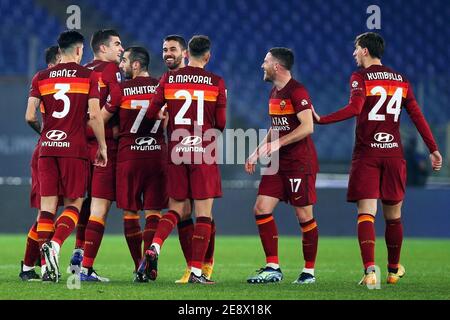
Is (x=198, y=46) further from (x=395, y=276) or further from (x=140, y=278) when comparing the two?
(x=395, y=276)

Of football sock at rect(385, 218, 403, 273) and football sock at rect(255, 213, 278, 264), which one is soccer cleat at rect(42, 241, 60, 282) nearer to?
football sock at rect(255, 213, 278, 264)

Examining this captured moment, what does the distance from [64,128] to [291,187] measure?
1816 millimetres

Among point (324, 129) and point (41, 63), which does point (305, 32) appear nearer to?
point (324, 129)

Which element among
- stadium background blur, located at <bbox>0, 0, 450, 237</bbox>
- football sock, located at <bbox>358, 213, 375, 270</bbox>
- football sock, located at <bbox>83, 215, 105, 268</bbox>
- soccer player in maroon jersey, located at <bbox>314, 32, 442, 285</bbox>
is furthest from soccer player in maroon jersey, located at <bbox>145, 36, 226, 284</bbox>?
stadium background blur, located at <bbox>0, 0, 450, 237</bbox>

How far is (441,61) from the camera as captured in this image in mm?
17234

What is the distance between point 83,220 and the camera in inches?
326

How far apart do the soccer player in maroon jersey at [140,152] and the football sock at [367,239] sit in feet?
5.17

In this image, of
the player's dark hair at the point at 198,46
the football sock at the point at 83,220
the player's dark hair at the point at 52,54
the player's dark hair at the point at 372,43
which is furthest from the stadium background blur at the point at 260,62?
the player's dark hair at the point at 198,46

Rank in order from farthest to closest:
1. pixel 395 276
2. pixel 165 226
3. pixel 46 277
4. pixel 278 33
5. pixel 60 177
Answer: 1. pixel 278 33
2. pixel 395 276
3. pixel 60 177
4. pixel 165 226
5. pixel 46 277

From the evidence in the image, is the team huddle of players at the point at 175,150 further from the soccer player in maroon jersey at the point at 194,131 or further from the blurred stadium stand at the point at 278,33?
the blurred stadium stand at the point at 278,33

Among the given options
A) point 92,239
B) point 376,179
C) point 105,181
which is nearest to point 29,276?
point 92,239

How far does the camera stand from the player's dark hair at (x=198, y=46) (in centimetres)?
744
